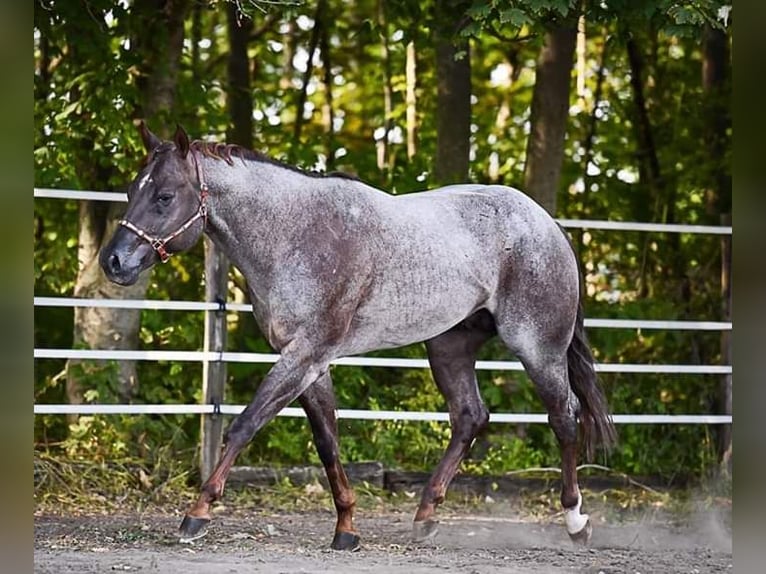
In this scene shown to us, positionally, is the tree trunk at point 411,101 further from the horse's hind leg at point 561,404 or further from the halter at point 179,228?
the halter at point 179,228

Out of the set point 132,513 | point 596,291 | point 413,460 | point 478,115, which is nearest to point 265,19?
point 478,115

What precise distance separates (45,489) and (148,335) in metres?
1.42

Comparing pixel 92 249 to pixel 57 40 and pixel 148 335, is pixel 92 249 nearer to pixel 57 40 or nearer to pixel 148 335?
pixel 148 335

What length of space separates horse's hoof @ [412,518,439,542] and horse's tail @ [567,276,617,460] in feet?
2.96

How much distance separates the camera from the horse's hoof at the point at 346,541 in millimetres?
5320

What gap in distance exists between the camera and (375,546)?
18.2ft

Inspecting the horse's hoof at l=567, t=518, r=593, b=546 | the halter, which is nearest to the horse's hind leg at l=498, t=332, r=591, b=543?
the horse's hoof at l=567, t=518, r=593, b=546

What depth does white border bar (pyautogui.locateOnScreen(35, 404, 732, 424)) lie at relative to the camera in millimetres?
6363

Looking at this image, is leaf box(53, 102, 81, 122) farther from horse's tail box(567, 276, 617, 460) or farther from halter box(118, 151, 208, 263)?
horse's tail box(567, 276, 617, 460)

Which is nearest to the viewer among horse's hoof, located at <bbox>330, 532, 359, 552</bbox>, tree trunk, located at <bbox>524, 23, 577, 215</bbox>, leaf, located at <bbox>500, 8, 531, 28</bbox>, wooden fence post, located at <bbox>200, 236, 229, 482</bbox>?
leaf, located at <bbox>500, 8, 531, 28</bbox>

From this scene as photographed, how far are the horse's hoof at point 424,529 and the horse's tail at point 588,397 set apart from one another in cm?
90

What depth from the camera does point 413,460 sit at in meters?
7.54

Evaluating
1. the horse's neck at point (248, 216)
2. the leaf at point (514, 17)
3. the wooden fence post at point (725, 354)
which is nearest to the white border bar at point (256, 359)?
the wooden fence post at point (725, 354)

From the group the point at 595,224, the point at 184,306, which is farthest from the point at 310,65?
the point at 184,306
